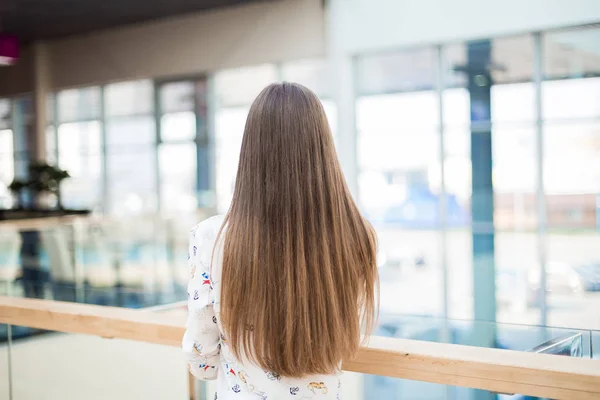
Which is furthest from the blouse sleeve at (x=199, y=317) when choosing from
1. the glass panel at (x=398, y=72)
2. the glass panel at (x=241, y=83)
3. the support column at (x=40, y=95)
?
the support column at (x=40, y=95)

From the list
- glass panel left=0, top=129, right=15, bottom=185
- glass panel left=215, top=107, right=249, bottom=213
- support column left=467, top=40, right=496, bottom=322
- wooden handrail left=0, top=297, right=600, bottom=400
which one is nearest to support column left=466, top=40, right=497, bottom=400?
support column left=467, top=40, right=496, bottom=322

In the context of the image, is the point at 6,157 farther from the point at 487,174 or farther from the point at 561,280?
the point at 561,280

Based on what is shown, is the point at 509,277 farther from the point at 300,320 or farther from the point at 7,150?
the point at 7,150

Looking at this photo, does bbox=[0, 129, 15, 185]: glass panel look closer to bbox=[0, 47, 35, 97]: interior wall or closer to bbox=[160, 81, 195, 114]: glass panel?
bbox=[0, 47, 35, 97]: interior wall

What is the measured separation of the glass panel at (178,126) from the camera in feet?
45.2

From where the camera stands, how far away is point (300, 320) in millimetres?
1396

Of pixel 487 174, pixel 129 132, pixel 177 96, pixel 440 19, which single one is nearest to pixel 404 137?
pixel 487 174

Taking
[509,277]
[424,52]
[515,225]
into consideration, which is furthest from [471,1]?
[509,277]

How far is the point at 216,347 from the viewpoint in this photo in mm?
1539

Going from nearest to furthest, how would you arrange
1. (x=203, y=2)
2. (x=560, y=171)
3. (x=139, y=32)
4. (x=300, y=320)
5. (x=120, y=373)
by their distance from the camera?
1. (x=300, y=320)
2. (x=120, y=373)
3. (x=560, y=171)
4. (x=203, y=2)
5. (x=139, y=32)

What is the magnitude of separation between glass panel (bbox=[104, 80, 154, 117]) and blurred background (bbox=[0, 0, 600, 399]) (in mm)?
307

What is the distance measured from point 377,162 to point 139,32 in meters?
5.62

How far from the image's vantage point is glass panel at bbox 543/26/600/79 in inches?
380

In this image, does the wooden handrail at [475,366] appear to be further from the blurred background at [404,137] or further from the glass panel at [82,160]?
the glass panel at [82,160]
